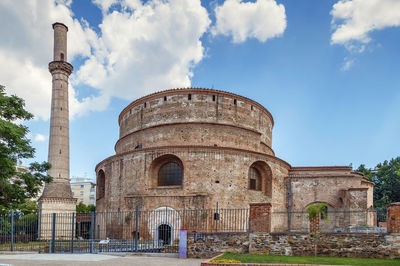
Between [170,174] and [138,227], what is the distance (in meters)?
3.97

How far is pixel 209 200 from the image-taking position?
2089cm

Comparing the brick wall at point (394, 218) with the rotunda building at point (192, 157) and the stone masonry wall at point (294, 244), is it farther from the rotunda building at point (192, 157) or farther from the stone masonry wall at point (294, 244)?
the rotunda building at point (192, 157)

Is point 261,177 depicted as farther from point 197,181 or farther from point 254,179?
point 197,181

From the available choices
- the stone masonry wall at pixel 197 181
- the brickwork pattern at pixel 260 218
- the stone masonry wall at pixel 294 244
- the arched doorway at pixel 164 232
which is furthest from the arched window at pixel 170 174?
the brickwork pattern at pixel 260 218

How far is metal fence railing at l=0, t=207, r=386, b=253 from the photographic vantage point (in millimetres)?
15867

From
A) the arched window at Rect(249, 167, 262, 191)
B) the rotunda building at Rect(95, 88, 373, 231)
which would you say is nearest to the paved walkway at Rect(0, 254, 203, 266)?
the rotunda building at Rect(95, 88, 373, 231)

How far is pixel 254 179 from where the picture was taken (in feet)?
79.2

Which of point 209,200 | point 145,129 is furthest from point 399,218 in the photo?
point 145,129

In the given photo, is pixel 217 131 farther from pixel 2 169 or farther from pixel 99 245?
pixel 2 169

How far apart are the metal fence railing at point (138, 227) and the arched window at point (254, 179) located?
2053 millimetres

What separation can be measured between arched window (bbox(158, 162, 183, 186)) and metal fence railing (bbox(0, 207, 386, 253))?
2182 millimetres

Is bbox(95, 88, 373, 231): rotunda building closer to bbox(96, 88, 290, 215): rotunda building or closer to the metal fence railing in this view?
bbox(96, 88, 290, 215): rotunda building

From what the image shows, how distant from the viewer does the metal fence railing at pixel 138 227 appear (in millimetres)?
15867

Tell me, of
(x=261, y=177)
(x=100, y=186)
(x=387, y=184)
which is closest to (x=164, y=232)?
(x=261, y=177)
